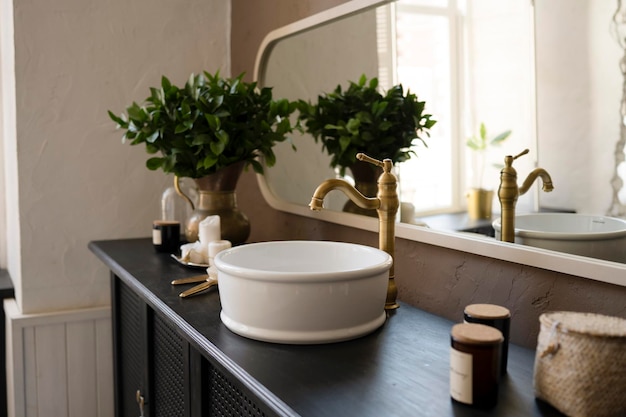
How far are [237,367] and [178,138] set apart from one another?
2.91 ft

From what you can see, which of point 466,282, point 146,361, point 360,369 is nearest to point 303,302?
point 360,369

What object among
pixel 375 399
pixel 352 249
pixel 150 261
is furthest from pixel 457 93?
pixel 150 261

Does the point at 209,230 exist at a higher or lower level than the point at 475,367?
higher

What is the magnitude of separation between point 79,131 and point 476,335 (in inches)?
67.4

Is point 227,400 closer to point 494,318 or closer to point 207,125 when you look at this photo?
point 494,318

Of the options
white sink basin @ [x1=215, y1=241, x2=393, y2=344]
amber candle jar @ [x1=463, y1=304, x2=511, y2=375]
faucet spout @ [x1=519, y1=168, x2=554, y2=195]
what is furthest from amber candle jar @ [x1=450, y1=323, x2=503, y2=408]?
faucet spout @ [x1=519, y1=168, x2=554, y2=195]

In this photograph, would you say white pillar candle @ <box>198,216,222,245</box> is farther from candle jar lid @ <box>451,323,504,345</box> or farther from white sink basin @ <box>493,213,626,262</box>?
candle jar lid @ <box>451,323,504,345</box>

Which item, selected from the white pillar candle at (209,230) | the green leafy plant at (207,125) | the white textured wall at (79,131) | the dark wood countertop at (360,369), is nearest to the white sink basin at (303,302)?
the dark wood countertop at (360,369)

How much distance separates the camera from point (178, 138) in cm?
175

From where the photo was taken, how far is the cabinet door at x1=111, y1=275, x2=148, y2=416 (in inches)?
69.9

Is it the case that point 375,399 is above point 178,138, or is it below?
below

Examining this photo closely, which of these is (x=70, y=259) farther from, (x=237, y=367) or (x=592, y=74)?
(x=592, y=74)

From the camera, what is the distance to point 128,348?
6.59ft

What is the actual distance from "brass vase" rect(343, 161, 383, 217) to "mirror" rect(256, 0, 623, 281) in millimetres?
36
